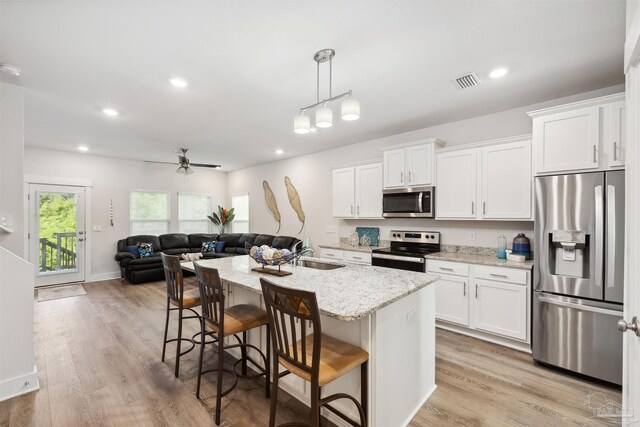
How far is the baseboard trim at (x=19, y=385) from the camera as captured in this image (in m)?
2.30

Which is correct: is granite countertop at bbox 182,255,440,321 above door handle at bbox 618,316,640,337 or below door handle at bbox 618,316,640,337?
below

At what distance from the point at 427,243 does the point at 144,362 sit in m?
3.70

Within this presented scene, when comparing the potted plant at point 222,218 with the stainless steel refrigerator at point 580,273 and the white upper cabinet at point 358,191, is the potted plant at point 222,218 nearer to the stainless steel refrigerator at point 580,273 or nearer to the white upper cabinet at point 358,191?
the white upper cabinet at point 358,191

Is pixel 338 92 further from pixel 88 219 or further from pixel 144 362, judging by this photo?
pixel 88 219

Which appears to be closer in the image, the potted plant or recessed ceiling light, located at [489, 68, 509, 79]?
recessed ceiling light, located at [489, 68, 509, 79]

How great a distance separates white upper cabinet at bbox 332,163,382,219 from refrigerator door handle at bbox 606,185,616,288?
2.57m

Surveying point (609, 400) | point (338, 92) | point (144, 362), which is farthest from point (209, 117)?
point (609, 400)

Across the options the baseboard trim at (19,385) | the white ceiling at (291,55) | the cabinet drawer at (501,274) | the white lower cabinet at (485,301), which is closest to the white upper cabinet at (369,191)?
the white ceiling at (291,55)

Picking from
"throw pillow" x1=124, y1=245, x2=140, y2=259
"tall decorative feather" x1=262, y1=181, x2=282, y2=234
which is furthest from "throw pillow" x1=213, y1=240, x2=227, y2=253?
"throw pillow" x1=124, y1=245, x2=140, y2=259

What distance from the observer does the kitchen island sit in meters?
1.70

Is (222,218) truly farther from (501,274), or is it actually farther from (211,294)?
(501,274)

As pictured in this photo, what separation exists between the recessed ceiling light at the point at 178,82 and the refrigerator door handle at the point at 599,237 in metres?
3.86

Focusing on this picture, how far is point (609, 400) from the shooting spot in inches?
87.9

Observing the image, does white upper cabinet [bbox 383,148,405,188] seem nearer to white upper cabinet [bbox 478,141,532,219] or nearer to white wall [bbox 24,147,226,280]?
white upper cabinet [bbox 478,141,532,219]
